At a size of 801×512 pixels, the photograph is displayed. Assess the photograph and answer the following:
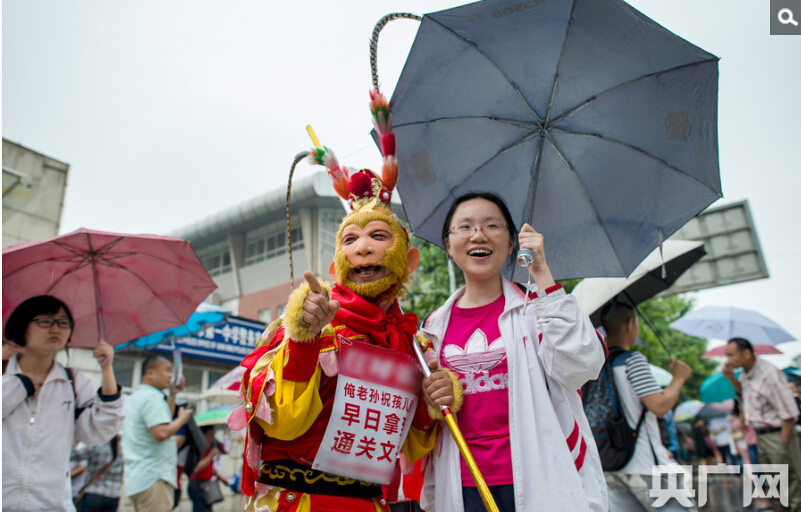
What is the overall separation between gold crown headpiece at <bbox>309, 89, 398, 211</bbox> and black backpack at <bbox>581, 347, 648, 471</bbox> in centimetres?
195

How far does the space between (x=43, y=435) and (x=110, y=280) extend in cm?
133

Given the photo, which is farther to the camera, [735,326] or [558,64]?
[735,326]

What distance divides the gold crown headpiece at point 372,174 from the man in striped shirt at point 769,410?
5.07 m

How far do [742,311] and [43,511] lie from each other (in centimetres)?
945

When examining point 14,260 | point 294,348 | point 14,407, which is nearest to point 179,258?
point 14,260

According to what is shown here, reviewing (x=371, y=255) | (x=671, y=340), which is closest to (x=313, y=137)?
(x=371, y=255)

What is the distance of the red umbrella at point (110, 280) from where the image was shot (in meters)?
4.05

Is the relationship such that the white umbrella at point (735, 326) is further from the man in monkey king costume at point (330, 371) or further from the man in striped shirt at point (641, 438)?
the man in monkey king costume at point (330, 371)

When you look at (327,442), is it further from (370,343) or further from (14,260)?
(14,260)

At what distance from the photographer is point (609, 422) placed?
3652mm

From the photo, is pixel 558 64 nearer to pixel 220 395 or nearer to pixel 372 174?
pixel 372 174

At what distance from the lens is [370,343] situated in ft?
Result: 8.18

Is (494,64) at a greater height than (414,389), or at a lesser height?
greater

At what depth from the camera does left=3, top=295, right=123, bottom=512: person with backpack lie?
3.48 meters
